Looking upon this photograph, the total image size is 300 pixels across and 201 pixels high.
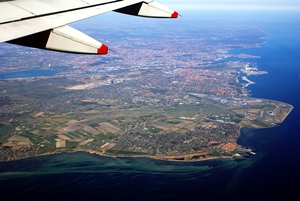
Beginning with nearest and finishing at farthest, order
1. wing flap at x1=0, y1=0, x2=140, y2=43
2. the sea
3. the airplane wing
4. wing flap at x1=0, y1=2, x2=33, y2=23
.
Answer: wing flap at x1=0, y1=0, x2=140, y2=43, the airplane wing, wing flap at x1=0, y1=2, x2=33, y2=23, the sea

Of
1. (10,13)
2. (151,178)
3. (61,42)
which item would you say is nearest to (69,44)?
(61,42)

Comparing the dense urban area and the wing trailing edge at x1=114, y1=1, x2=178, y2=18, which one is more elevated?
the wing trailing edge at x1=114, y1=1, x2=178, y2=18

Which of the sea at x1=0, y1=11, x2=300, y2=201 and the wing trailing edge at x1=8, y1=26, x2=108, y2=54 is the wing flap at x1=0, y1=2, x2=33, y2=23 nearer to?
the wing trailing edge at x1=8, y1=26, x2=108, y2=54

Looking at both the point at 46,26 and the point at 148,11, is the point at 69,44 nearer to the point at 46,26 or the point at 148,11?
the point at 46,26

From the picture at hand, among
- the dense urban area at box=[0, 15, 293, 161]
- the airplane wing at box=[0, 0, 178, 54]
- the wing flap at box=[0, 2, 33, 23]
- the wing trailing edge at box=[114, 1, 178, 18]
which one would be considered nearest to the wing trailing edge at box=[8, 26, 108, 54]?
the airplane wing at box=[0, 0, 178, 54]

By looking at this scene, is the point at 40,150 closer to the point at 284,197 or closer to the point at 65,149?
the point at 65,149

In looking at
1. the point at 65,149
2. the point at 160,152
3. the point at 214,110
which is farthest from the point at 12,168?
the point at 214,110
